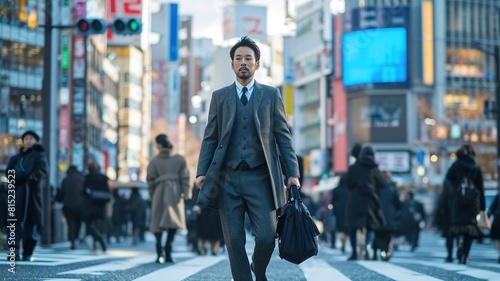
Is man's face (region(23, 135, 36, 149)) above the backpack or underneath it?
above

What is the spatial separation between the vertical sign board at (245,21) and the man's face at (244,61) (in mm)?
21046

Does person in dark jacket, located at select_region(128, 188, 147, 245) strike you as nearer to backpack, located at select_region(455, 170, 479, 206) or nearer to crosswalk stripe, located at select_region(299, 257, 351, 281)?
crosswalk stripe, located at select_region(299, 257, 351, 281)

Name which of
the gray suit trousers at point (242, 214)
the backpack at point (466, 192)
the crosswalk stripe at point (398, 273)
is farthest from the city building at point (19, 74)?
the gray suit trousers at point (242, 214)

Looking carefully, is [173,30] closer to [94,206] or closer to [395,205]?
[94,206]

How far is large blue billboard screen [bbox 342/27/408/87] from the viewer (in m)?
79.6

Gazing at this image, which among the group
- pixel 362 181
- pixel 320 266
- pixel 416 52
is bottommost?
pixel 320 266

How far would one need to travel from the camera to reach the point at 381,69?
80.2 metres

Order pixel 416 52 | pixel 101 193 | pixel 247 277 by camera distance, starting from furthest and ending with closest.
→ pixel 416 52 < pixel 101 193 < pixel 247 277

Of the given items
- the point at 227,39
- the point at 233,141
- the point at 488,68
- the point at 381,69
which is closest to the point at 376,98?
the point at 381,69

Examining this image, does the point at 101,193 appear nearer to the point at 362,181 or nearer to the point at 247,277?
the point at 362,181

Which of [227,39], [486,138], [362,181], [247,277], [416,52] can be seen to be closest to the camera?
[247,277]

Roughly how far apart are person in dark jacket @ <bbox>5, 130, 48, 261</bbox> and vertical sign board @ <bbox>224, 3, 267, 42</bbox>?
1577cm

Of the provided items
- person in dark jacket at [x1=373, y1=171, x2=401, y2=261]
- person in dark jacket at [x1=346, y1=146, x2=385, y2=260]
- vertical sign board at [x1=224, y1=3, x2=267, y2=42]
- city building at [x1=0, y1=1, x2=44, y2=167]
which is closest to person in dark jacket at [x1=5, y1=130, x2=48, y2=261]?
person in dark jacket at [x1=346, y1=146, x2=385, y2=260]

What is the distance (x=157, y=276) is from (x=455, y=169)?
5.41 metres
